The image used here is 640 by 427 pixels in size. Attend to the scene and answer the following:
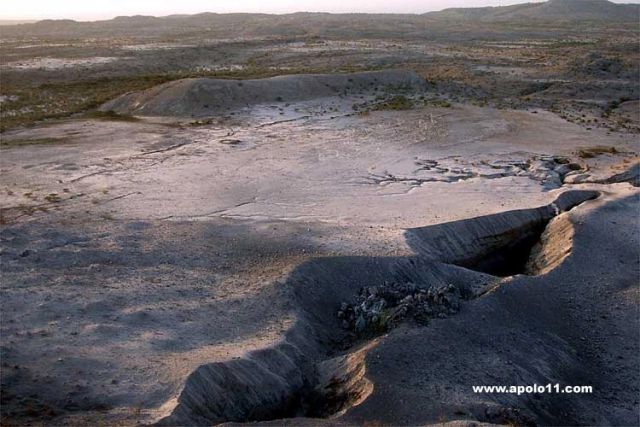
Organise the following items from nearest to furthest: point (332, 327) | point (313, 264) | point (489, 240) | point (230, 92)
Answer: point (332, 327)
point (313, 264)
point (489, 240)
point (230, 92)

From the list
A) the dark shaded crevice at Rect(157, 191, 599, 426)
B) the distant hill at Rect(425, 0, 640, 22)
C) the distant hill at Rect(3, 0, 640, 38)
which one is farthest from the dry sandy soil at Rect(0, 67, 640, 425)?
the distant hill at Rect(425, 0, 640, 22)

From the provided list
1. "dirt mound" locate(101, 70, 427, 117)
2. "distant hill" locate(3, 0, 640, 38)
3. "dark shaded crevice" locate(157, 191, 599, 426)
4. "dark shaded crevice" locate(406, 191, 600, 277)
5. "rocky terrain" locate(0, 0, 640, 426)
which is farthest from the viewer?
"distant hill" locate(3, 0, 640, 38)

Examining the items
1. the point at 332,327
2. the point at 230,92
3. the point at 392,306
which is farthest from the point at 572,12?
the point at 332,327

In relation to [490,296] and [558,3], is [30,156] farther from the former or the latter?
[558,3]

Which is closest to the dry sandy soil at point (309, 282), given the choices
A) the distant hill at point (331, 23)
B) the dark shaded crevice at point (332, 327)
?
the dark shaded crevice at point (332, 327)

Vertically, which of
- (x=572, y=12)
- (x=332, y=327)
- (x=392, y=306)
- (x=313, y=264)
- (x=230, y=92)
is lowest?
(x=332, y=327)

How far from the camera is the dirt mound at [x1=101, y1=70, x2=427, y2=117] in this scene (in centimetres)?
2684

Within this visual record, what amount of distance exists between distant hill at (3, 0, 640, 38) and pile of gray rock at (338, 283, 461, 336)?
2548 inches

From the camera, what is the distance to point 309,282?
1058 centimetres

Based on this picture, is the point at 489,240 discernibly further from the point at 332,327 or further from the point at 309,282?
the point at 332,327

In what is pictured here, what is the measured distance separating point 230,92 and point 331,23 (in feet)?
218

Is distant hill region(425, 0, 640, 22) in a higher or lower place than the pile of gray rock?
higher

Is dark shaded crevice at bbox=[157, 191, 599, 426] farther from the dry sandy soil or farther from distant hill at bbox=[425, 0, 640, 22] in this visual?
distant hill at bbox=[425, 0, 640, 22]

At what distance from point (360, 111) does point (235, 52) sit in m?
27.7
